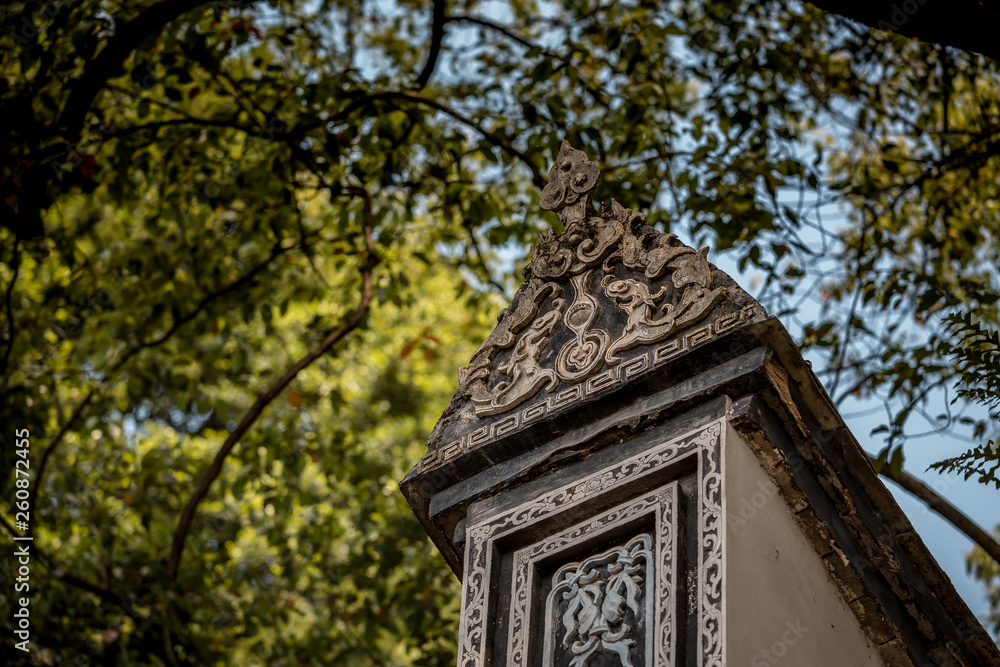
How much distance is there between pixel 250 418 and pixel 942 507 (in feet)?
14.1

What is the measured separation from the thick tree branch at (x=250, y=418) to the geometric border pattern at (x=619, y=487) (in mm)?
3859

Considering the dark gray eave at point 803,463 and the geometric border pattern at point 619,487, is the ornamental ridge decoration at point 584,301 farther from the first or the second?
the geometric border pattern at point 619,487

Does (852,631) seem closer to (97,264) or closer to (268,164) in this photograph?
(268,164)

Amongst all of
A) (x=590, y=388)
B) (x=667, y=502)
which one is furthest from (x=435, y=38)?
(x=667, y=502)

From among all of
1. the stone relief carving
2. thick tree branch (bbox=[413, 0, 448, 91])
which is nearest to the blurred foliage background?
thick tree branch (bbox=[413, 0, 448, 91])

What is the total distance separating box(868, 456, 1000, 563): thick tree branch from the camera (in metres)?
5.57

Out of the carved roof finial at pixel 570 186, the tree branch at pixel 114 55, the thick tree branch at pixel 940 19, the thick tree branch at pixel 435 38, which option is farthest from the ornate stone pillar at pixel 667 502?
the thick tree branch at pixel 435 38

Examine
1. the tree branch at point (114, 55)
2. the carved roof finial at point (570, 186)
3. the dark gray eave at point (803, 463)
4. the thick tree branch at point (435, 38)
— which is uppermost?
the thick tree branch at point (435, 38)

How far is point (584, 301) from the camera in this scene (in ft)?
14.4

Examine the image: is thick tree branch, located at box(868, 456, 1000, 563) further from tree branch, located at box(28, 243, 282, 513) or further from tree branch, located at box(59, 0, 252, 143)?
tree branch, located at box(28, 243, 282, 513)

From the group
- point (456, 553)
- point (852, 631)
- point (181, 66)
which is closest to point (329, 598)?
point (181, 66)

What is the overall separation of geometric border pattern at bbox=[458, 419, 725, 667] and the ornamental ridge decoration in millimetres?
423

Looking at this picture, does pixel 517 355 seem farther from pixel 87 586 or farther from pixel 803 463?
pixel 87 586

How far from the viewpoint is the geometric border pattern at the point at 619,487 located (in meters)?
3.26
